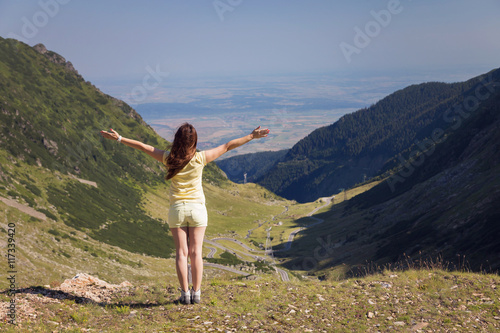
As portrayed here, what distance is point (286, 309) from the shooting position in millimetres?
12922

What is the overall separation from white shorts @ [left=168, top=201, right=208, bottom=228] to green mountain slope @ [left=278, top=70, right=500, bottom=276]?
2277 centimetres

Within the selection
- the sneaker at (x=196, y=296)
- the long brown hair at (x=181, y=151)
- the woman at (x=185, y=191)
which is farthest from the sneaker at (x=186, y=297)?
the long brown hair at (x=181, y=151)

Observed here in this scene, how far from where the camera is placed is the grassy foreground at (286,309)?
1123cm

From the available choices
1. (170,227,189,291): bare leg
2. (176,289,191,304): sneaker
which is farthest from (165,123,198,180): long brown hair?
(176,289,191,304): sneaker

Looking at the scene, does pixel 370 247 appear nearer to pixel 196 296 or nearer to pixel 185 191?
pixel 196 296

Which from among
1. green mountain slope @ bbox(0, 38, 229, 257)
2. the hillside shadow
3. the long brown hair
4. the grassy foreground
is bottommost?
the hillside shadow

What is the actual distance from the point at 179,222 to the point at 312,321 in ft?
18.0

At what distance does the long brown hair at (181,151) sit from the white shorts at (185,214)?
104 centimetres

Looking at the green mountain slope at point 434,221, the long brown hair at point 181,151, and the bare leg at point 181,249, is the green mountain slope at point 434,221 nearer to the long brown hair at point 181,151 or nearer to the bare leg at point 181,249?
the bare leg at point 181,249

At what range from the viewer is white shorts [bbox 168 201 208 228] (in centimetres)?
1123

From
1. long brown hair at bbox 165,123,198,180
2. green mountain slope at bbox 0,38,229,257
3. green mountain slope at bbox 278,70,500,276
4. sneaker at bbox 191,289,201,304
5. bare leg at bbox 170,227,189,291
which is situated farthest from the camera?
green mountain slope at bbox 0,38,229,257

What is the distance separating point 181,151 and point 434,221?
94.6 metres

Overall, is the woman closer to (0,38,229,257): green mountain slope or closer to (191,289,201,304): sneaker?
(191,289,201,304): sneaker

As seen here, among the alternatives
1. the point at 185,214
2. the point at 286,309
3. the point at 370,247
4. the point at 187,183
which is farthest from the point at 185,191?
the point at 370,247
